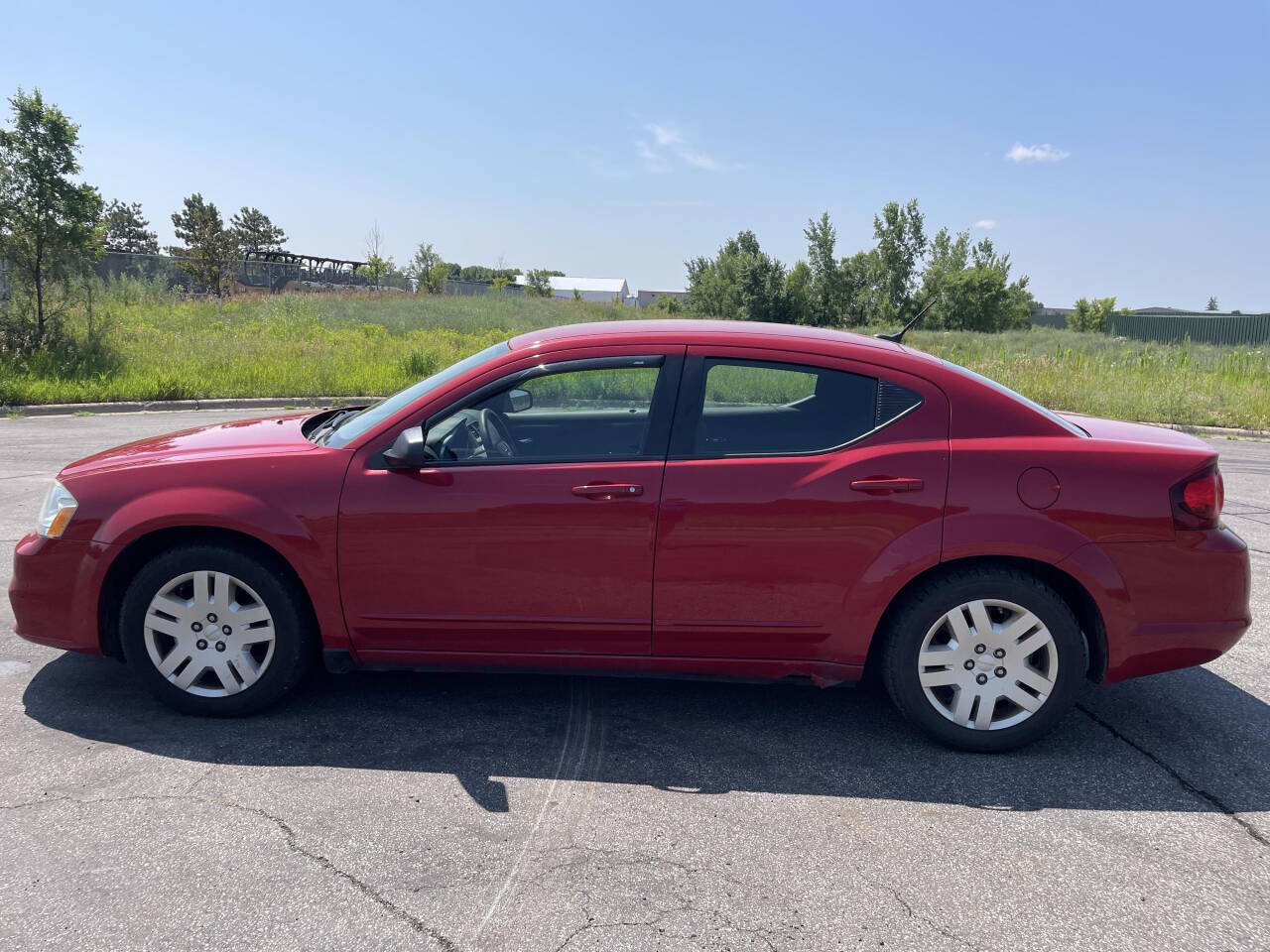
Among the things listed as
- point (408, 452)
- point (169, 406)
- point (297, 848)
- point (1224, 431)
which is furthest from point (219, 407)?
point (1224, 431)

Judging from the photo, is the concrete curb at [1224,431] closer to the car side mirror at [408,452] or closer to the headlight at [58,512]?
the car side mirror at [408,452]

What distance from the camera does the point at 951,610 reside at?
355cm

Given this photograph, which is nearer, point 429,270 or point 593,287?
point 429,270

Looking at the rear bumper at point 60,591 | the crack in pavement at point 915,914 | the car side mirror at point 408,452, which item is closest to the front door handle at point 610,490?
the car side mirror at point 408,452

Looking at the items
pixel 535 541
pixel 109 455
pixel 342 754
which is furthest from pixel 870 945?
pixel 109 455

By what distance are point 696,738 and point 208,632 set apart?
6.69ft

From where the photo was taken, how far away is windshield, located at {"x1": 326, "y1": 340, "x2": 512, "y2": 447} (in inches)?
152

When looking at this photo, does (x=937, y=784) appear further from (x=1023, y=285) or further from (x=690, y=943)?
(x=1023, y=285)

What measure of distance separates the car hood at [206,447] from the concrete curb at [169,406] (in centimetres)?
1155

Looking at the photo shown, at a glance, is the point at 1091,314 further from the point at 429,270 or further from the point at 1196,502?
the point at 1196,502

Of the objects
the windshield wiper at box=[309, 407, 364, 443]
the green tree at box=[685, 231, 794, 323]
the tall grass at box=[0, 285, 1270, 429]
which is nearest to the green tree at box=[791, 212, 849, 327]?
the green tree at box=[685, 231, 794, 323]

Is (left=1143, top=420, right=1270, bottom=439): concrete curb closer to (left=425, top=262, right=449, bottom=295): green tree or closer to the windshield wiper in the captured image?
the windshield wiper

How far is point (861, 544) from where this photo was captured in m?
3.54

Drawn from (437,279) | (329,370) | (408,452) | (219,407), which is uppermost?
(437,279)
